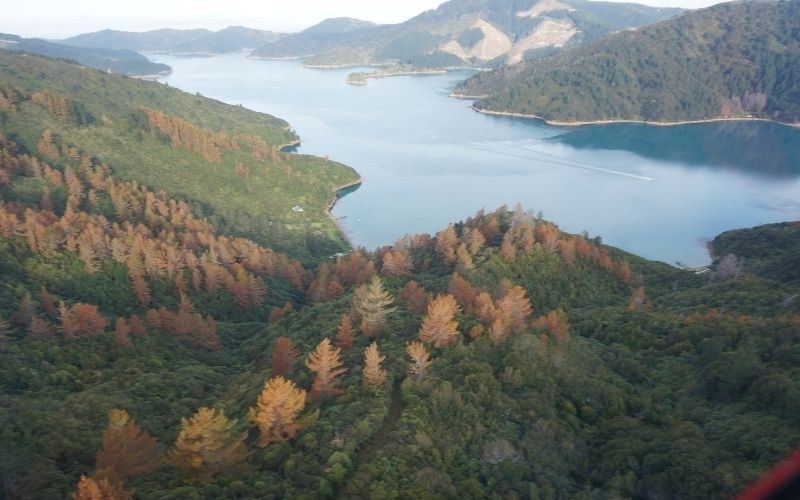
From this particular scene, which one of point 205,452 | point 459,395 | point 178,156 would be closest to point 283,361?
point 205,452

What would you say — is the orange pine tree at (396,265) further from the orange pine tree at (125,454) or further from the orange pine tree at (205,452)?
the orange pine tree at (125,454)

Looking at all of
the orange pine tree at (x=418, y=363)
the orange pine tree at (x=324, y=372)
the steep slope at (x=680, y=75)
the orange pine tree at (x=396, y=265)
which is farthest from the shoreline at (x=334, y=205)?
the steep slope at (x=680, y=75)

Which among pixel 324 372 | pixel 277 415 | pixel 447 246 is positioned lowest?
pixel 277 415

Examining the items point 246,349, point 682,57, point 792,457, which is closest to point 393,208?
point 246,349

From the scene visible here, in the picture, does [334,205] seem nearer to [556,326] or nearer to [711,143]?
[556,326]

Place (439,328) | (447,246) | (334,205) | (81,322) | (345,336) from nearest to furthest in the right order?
1. (439,328)
2. (345,336)
3. (81,322)
4. (447,246)
5. (334,205)
